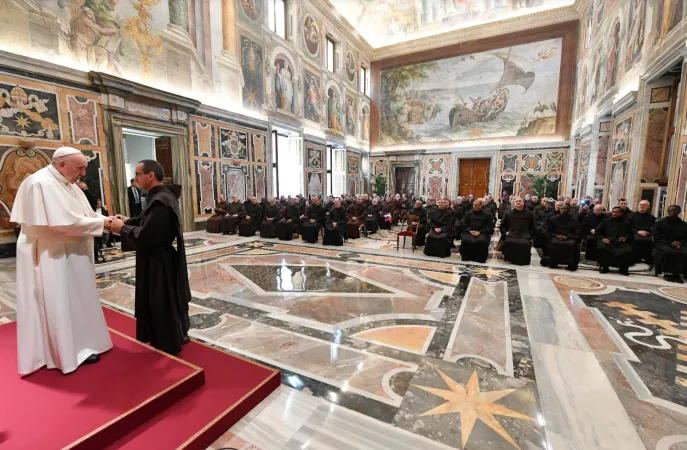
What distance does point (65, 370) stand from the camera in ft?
6.97

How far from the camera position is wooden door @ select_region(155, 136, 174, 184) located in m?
9.76

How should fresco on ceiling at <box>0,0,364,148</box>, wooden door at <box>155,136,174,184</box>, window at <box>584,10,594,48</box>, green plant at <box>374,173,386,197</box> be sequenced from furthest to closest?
green plant at <box>374,173,386,197</box> → window at <box>584,10,594,48</box> → wooden door at <box>155,136,174,184</box> → fresco on ceiling at <box>0,0,364,148</box>

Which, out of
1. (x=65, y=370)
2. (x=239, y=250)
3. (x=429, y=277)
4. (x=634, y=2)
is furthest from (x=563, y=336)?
(x=634, y=2)

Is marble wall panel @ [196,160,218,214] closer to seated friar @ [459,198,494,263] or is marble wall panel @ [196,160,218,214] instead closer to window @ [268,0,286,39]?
window @ [268,0,286,39]

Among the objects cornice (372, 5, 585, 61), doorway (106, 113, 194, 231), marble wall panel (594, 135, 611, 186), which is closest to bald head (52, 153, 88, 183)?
doorway (106, 113, 194, 231)

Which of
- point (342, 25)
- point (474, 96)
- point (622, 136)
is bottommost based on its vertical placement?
point (622, 136)

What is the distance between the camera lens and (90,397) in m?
1.95

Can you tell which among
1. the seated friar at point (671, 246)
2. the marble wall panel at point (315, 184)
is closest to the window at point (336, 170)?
the marble wall panel at point (315, 184)

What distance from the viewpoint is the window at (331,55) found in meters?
17.5

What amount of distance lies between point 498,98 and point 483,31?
395 centimetres

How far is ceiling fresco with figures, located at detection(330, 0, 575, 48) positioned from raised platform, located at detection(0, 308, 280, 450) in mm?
19132

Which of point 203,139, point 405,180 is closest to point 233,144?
point 203,139

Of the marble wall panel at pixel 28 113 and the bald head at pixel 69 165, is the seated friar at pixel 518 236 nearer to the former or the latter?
the bald head at pixel 69 165

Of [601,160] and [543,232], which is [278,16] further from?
[601,160]
